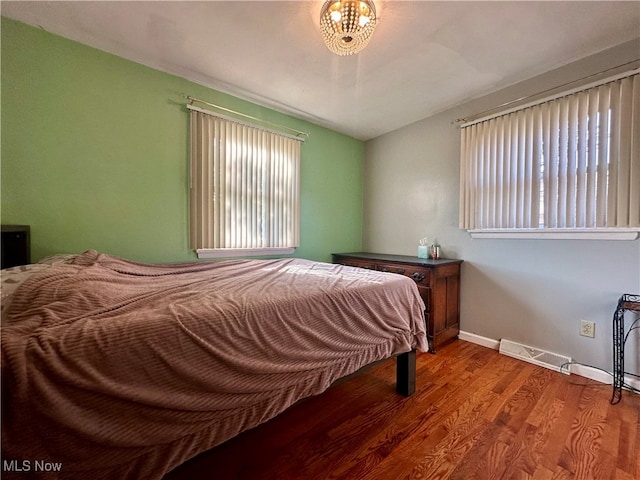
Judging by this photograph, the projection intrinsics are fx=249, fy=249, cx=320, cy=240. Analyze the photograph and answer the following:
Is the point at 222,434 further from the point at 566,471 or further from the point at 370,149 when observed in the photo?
the point at 370,149

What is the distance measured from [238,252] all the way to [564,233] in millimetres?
2831

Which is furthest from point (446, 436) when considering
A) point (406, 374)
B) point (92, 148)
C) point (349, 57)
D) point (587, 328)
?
point (92, 148)

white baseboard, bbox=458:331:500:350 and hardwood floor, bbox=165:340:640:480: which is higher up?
white baseboard, bbox=458:331:500:350

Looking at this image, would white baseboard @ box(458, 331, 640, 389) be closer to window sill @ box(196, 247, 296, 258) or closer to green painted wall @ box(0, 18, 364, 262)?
window sill @ box(196, 247, 296, 258)

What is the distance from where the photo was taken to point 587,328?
191 cm

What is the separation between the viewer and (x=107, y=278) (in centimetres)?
121

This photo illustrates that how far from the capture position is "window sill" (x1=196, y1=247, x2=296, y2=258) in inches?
91.0

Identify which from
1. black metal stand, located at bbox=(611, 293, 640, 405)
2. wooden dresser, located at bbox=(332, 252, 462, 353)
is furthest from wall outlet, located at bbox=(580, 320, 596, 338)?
wooden dresser, located at bbox=(332, 252, 462, 353)

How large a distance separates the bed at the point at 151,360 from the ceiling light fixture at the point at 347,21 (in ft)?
4.82

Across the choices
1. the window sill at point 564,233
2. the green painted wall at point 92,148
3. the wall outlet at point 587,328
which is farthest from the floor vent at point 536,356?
the green painted wall at point 92,148

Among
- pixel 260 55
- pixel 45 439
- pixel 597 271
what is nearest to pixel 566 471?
pixel 597 271

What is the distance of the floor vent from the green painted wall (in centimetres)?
303

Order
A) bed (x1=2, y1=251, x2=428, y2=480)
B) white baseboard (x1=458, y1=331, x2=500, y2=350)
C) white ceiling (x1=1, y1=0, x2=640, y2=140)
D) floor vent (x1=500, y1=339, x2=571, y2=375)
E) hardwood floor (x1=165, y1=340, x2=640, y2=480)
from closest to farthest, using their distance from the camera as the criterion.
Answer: bed (x1=2, y1=251, x2=428, y2=480) → hardwood floor (x1=165, y1=340, x2=640, y2=480) → white ceiling (x1=1, y1=0, x2=640, y2=140) → floor vent (x1=500, y1=339, x2=571, y2=375) → white baseboard (x1=458, y1=331, x2=500, y2=350)

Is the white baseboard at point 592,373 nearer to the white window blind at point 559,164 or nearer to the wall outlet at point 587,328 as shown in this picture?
the wall outlet at point 587,328
